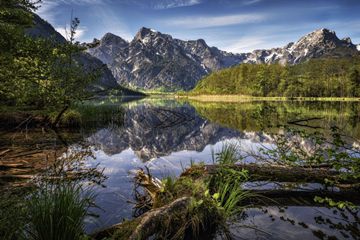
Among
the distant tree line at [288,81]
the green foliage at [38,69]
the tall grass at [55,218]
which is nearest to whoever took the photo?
the tall grass at [55,218]

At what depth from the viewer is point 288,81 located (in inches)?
6043

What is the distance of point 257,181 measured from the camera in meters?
10.4

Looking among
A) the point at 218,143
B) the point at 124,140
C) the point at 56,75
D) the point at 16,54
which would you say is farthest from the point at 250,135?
the point at 16,54

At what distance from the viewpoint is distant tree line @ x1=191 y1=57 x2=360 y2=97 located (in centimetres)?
13862

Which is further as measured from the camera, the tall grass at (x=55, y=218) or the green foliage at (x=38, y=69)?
the green foliage at (x=38, y=69)

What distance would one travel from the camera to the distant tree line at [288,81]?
13862cm

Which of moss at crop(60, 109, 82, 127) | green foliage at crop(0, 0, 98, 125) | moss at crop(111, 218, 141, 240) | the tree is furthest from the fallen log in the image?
the tree

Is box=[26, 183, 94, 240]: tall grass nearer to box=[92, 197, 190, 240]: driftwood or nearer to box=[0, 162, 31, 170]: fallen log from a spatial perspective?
box=[92, 197, 190, 240]: driftwood

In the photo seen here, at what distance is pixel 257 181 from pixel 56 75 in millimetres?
10046

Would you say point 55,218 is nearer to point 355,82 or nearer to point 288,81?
point 355,82

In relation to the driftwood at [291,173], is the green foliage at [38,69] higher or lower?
higher

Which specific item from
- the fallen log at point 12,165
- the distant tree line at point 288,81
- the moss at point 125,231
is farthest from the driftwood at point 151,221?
the distant tree line at point 288,81

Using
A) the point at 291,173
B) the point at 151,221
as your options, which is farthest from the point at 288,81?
the point at 151,221

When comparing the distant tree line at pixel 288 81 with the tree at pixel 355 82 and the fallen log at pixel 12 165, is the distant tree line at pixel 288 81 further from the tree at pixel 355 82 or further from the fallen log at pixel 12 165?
the fallen log at pixel 12 165
